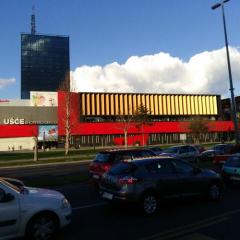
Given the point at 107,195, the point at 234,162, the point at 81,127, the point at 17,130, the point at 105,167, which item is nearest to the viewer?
the point at 107,195

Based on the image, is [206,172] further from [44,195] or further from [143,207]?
[44,195]

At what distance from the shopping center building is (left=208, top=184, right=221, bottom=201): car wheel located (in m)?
75.2

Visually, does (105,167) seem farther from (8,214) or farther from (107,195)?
(8,214)

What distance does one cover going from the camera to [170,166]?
1164 cm

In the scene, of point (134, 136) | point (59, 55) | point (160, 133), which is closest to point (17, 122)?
point (134, 136)

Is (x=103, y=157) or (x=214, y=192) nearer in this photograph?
(x=214, y=192)

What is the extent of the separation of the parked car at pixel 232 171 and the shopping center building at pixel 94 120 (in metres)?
71.6

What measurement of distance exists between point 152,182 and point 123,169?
89 cm

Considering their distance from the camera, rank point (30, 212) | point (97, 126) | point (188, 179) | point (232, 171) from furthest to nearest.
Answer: point (97, 126)
point (232, 171)
point (188, 179)
point (30, 212)

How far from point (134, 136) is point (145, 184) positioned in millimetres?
87734

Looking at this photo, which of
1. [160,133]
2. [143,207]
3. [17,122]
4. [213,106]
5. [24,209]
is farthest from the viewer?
[213,106]

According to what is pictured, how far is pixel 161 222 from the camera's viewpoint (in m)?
9.80

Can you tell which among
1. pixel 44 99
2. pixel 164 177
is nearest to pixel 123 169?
pixel 164 177

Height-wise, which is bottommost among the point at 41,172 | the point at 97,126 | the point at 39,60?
the point at 41,172
